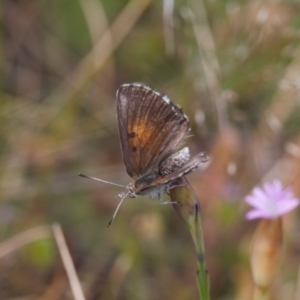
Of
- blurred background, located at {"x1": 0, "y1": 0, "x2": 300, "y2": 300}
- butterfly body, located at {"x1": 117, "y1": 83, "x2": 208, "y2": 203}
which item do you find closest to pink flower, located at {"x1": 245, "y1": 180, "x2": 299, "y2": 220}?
butterfly body, located at {"x1": 117, "y1": 83, "x2": 208, "y2": 203}

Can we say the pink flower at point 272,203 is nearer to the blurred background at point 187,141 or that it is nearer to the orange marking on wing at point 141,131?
the orange marking on wing at point 141,131

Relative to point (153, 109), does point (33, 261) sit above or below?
above

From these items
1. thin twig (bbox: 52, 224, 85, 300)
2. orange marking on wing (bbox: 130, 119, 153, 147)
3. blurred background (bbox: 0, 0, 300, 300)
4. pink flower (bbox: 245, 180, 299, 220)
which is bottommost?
pink flower (bbox: 245, 180, 299, 220)

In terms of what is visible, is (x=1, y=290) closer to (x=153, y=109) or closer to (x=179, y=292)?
(x=179, y=292)

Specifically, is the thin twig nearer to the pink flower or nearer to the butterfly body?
the butterfly body

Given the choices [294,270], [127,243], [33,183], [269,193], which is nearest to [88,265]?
[127,243]
